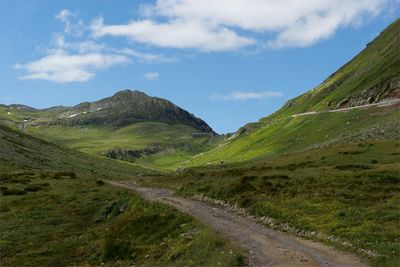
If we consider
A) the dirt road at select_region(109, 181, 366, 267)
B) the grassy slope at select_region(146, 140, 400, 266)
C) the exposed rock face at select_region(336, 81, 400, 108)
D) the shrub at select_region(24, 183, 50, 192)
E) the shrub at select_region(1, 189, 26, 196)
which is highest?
the exposed rock face at select_region(336, 81, 400, 108)

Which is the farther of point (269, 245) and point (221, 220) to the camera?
point (221, 220)

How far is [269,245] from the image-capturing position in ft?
108

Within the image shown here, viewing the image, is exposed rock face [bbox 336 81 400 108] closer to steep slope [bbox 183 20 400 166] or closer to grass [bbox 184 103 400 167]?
steep slope [bbox 183 20 400 166]

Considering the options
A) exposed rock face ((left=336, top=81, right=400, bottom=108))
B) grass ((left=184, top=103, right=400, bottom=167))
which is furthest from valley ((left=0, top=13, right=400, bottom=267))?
exposed rock face ((left=336, top=81, right=400, bottom=108))

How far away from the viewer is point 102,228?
53.4 m

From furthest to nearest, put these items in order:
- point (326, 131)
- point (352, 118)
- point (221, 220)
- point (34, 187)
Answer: point (326, 131)
point (352, 118)
point (34, 187)
point (221, 220)

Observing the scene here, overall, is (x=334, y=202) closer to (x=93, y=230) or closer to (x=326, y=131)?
(x=93, y=230)

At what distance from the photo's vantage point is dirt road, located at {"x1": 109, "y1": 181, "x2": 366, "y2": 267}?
28005 millimetres

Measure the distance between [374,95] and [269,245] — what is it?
140634 millimetres

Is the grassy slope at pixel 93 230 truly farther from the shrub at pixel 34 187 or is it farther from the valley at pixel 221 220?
the valley at pixel 221 220

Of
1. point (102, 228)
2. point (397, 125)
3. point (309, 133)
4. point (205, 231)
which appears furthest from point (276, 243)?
point (309, 133)

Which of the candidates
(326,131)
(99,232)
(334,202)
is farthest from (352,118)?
(99,232)

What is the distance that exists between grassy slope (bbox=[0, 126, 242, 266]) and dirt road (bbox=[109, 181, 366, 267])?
5.22 ft

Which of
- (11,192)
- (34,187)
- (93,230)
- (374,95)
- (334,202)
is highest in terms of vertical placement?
(374,95)
